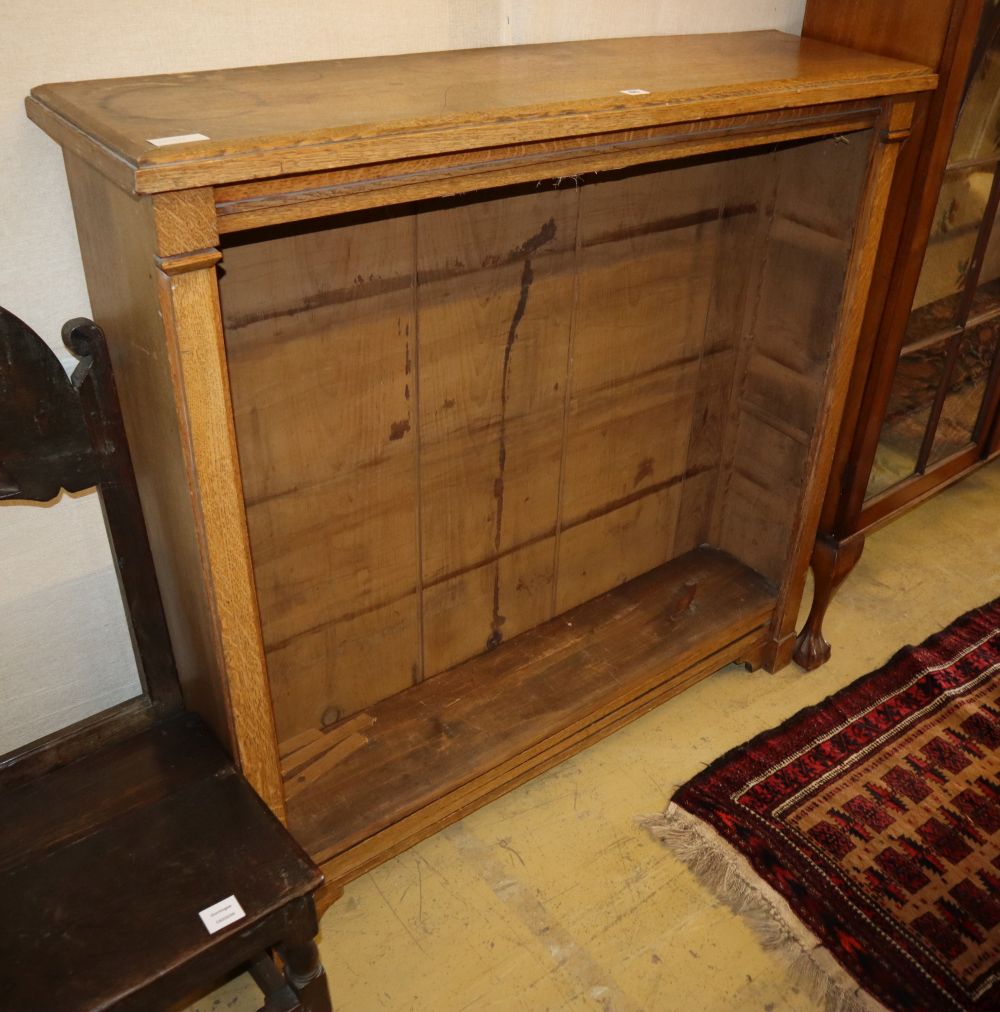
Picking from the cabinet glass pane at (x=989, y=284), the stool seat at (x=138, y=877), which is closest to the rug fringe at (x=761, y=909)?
the stool seat at (x=138, y=877)

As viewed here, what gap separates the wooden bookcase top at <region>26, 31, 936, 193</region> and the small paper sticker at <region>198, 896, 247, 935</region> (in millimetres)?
842

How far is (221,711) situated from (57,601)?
0.98 ft

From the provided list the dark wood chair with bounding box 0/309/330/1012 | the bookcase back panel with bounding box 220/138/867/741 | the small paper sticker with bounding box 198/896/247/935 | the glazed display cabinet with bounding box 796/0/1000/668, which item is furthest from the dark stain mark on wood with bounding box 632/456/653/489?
the small paper sticker with bounding box 198/896/247/935

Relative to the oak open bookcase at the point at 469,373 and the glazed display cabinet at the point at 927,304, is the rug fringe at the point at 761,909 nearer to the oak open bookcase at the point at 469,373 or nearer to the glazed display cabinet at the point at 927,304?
the oak open bookcase at the point at 469,373

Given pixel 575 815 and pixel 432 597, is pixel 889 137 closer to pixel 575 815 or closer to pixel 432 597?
pixel 432 597

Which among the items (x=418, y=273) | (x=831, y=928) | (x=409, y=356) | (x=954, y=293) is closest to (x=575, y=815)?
(x=831, y=928)

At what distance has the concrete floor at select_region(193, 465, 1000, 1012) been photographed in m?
1.61

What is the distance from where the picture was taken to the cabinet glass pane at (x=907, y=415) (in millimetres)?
2064

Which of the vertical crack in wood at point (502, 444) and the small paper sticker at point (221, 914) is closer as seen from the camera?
the small paper sticker at point (221, 914)

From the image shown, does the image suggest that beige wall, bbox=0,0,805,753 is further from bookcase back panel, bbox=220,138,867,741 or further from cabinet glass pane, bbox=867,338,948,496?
cabinet glass pane, bbox=867,338,948,496

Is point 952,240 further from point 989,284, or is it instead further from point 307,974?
point 307,974

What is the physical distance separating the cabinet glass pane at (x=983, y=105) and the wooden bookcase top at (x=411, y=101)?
9.8 inches

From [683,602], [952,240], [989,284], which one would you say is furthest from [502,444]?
[989,284]

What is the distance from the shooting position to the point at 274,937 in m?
1.26
